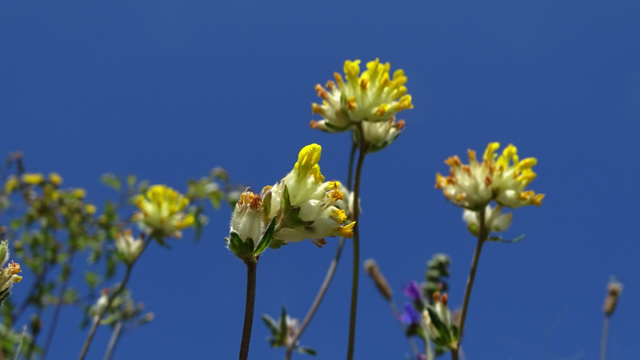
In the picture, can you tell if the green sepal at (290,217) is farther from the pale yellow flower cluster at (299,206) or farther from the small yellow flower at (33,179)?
the small yellow flower at (33,179)

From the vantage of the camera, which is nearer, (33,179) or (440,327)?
(440,327)

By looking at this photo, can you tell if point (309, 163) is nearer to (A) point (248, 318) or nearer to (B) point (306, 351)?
(A) point (248, 318)

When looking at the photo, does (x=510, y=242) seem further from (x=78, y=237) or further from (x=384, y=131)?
(x=78, y=237)

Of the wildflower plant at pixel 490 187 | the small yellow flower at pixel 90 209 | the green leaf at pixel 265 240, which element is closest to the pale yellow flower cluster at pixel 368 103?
the wildflower plant at pixel 490 187

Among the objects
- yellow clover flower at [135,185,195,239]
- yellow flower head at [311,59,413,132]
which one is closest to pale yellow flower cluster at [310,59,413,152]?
yellow flower head at [311,59,413,132]

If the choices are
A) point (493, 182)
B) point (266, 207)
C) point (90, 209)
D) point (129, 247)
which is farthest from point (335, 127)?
point (90, 209)

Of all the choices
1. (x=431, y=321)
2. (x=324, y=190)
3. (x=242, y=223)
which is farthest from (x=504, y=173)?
(x=242, y=223)
